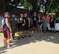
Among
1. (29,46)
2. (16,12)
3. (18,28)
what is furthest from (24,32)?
(16,12)

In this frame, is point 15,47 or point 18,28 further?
point 18,28

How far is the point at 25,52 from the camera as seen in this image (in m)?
11.6

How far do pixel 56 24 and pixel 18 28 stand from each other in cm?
507

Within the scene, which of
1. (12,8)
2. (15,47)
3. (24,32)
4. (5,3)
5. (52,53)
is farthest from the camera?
(12,8)

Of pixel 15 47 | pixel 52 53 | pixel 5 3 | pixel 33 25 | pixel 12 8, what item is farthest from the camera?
pixel 12 8

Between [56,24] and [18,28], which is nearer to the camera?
[18,28]

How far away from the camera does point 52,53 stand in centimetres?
1134

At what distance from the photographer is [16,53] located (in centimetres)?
1142

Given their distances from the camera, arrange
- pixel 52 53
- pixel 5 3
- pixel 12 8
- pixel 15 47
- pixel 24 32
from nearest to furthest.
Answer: pixel 52 53 → pixel 15 47 → pixel 24 32 → pixel 5 3 → pixel 12 8

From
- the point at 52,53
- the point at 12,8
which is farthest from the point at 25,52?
the point at 12,8

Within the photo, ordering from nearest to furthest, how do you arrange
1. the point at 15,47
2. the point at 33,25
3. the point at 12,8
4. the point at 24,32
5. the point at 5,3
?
the point at 15,47 → the point at 24,32 → the point at 33,25 → the point at 5,3 → the point at 12,8

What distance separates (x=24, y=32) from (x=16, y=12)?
12.2 meters

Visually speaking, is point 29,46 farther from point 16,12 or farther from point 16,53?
point 16,12

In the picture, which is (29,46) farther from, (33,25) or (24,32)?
(33,25)
